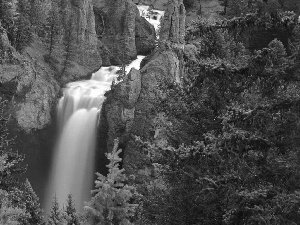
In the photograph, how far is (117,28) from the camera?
54.4 metres

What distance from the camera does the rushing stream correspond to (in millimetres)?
38656

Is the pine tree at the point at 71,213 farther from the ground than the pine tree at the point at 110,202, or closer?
closer

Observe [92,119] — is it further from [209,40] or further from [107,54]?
[209,40]

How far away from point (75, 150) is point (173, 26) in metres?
19.0

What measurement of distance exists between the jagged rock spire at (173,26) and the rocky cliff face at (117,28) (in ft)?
32.2

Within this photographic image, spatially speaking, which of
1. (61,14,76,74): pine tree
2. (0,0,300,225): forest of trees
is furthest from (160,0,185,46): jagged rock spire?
(0,0,300,225): forest of trees

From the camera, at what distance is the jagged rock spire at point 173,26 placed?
146 ft

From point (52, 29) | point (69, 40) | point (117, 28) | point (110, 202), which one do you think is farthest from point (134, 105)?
point (110, 202)

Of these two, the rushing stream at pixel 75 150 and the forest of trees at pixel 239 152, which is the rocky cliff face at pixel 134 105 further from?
the forest of trees at pixel 239 152

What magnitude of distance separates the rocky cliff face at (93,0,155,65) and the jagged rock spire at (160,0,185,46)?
982cm

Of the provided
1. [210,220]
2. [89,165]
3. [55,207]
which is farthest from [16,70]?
[210,220]

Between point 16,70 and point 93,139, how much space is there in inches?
425

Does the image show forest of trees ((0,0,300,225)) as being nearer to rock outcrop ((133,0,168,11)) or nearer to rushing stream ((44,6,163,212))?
rushing stream ((44,6,163,212))

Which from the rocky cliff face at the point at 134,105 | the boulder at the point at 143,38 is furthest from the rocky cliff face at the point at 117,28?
the rocky cliff face at the point at 134,105
